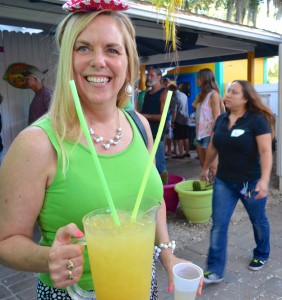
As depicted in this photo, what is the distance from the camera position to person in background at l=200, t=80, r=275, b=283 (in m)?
3.22

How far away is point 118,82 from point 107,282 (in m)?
0.72

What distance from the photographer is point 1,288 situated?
3.23 m

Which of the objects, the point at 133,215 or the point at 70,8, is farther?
the point at 70,8

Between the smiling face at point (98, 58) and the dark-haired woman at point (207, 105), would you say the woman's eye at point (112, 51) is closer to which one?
the smiling face at point (98, 58)

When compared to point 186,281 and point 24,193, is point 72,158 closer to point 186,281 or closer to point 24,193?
point 24,193

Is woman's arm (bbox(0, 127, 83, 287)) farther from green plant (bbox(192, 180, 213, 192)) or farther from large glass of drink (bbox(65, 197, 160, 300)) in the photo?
green plant (bbox(192, 180, 213, 192))

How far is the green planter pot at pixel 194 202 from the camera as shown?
4.36m

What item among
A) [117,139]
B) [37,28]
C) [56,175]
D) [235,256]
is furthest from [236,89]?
[37,28]

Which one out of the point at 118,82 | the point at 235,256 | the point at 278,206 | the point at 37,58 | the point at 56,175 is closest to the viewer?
the point at 56,175

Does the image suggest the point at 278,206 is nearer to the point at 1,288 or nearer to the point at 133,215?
the point at 1,288

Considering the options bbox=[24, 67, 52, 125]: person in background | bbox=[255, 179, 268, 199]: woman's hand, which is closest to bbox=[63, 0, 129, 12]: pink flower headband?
bbox=[255, 179, 268, 199]: woman's hand

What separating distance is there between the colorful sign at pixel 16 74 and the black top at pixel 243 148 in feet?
11.8

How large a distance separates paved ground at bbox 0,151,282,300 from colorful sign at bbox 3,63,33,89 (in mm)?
3014

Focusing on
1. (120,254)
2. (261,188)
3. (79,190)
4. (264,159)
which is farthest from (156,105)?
(120,254)
